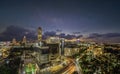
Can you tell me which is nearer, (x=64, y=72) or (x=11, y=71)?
(x=11, y=71)

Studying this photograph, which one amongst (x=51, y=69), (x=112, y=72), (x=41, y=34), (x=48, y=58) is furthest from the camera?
(x=41, y=34)

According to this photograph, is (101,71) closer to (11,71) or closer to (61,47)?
(11,71)

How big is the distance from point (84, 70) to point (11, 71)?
13.0 ft

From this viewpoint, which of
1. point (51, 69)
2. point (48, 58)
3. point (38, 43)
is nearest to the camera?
point (51, 69)

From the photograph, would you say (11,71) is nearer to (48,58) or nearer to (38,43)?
(48,58)

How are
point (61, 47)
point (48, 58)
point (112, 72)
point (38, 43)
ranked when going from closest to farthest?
1. point (112, 72)
2. point (48, 58)
3. point (61, 47)
4. point (38, 43)

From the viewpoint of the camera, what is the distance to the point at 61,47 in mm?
21812

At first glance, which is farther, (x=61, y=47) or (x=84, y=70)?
(x=61, y=47)

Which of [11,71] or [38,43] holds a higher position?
[38,43]

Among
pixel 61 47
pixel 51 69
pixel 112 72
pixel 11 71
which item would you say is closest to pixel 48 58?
pixel 61 47

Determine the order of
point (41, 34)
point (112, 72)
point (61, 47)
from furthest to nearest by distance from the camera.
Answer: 1. point (41, 34)
2. point (61, 47)
3. point (112, 72)

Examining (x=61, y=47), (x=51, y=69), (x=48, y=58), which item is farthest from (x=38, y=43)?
(x=51, y=69)

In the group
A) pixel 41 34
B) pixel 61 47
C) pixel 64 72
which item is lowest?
pixel 64 72

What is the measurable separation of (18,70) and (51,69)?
2.03 metres
